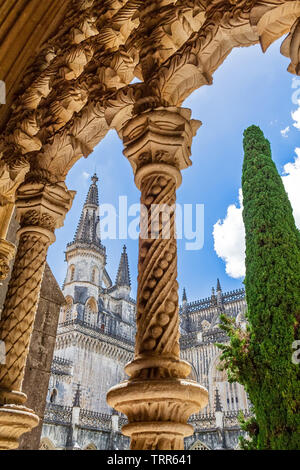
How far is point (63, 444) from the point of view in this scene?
19.7 m

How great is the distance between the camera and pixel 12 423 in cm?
243

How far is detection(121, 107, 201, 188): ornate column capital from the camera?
92.3 inches

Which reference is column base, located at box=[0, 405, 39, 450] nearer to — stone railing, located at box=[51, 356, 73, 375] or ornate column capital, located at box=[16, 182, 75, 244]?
ornate column capital, located at box=[16, 182, 75, 244]

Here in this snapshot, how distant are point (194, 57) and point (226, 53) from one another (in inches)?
10.3

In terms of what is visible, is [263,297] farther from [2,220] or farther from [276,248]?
[2,220]

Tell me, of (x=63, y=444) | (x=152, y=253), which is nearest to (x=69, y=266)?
(x=63, y=444)

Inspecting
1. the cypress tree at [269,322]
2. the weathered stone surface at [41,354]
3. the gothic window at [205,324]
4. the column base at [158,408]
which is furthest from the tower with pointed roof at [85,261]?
the column base at [158,408]

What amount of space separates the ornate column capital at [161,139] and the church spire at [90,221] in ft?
96.0

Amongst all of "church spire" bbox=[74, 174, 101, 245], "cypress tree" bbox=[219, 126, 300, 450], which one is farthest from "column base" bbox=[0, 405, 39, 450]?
"church spire" bbox=[74, 174, 101, 245]

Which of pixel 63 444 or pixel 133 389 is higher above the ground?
pixel 63 444

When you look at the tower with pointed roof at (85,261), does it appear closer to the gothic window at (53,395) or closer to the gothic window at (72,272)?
the gothic window at (72,272)

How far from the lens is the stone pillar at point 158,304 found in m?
1.72

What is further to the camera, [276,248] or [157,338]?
[276,248]

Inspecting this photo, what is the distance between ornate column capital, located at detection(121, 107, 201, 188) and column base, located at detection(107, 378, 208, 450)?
118 cm
